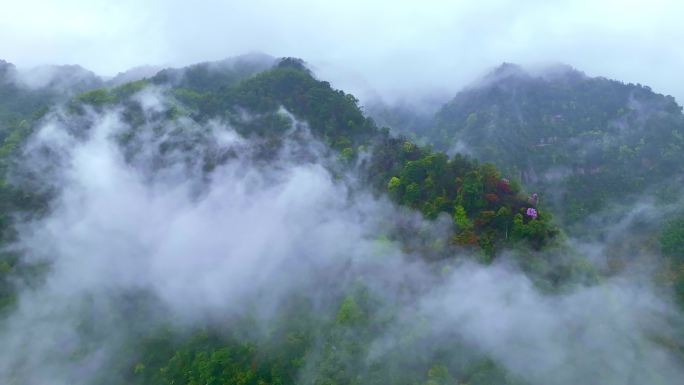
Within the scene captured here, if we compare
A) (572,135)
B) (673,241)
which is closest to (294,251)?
(673,241)

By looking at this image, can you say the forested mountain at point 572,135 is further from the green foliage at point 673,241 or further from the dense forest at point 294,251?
the green foliage at point 673,241

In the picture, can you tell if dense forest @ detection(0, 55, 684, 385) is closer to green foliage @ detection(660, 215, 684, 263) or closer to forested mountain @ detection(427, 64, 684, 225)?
green foliage @ detection(660, 215, 684, 263)

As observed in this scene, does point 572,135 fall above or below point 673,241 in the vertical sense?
above

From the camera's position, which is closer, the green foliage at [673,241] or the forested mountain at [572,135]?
the green foliage at [673,241]

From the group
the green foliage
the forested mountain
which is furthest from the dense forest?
the forested mountain

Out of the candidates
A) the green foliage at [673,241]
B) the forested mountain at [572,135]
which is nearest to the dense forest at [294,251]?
the green foliage at [673,241]

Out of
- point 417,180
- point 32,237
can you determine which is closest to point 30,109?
point 32,237

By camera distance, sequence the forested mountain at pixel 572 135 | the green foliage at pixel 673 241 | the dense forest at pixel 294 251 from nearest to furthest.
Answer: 1. the dense forest at pixel 294 251
2. the green foliage at pixel 673 241
3. the forested mountain at pixel 572 135

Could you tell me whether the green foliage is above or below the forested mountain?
below

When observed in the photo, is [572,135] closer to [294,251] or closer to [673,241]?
[673,241]
